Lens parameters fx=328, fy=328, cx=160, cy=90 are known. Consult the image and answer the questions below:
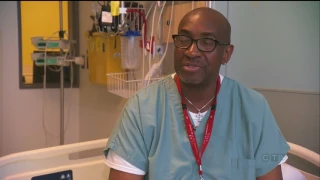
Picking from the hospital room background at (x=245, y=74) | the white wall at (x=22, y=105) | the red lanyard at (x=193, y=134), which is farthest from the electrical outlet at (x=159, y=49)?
the white wall at (x=22, y=105)

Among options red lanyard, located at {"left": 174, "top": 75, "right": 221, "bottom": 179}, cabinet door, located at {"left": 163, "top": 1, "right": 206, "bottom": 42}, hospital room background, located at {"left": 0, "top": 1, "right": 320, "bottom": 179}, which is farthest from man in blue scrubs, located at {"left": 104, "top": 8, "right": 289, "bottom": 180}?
cabinet door, located at {"left": 163, "top": 1, "right": 206, "bottom": 42}

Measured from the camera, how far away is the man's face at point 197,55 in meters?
1.06

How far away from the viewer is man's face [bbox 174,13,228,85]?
1.06m

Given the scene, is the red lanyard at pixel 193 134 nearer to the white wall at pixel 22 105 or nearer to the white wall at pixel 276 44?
the white wall at pixel 276 44

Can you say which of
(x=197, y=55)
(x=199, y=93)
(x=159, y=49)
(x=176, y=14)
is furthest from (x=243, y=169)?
(x=176, y=14)

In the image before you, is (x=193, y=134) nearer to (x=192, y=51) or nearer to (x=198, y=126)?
(x=198, y=126)

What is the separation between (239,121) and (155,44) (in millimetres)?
894

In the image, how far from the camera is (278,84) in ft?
6.45

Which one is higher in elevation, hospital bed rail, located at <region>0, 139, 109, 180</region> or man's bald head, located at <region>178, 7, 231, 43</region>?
man's bald head, located at <region>178, 7, 231, 43</region>

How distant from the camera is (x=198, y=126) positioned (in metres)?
1.15

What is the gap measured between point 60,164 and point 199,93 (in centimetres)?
64

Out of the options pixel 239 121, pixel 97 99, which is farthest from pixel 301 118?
pixel 97 99

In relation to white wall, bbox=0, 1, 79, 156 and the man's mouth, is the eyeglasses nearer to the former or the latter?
the man's mouth

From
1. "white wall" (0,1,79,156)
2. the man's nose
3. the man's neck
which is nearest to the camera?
the man's nose
